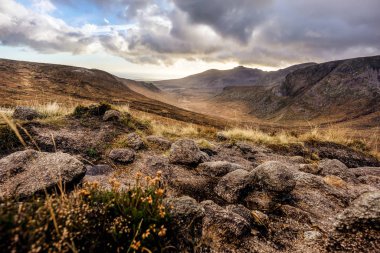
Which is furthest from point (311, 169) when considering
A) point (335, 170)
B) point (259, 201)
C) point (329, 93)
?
point (329, 93)

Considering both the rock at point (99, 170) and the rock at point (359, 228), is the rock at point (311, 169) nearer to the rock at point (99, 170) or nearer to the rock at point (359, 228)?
the rock at point (359, 228)

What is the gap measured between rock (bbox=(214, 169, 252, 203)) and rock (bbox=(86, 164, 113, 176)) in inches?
87.3

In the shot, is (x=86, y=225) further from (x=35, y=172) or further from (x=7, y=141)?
(x=7, y=141)

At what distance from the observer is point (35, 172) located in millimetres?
3723

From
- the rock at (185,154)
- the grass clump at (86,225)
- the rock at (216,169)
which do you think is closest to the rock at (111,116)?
the rock at (185,154)

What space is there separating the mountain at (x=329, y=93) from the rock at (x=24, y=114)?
40.1m

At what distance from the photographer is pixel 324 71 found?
189 ft

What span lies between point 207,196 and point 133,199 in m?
2.16

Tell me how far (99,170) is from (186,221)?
9.28 feet

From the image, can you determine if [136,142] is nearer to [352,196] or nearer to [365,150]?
[352,196]

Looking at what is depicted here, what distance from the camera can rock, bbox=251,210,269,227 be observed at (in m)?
3.51

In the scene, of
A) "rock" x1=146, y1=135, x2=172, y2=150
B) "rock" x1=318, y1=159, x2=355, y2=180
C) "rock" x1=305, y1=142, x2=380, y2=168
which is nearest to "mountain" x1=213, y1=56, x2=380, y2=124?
"rock" x1=305, y1=142, x2=380, y2=168

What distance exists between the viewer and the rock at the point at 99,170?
486 centimetres

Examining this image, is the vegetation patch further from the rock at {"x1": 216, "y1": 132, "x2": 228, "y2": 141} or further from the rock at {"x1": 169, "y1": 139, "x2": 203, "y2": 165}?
the rock at {"x1": 216, "y1": 132, "x2": 228, "y2": 141}
